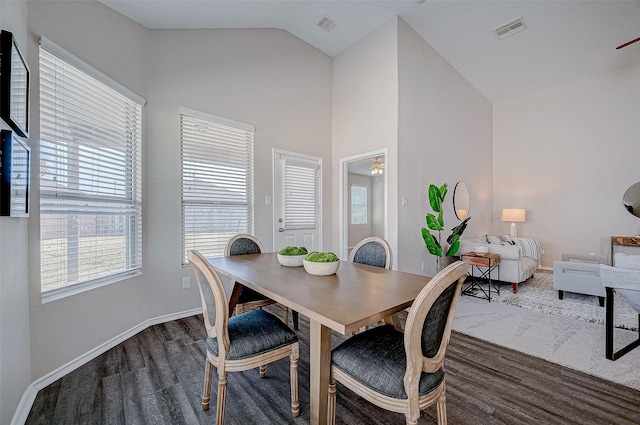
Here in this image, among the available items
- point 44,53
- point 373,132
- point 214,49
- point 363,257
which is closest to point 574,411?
point 363,257

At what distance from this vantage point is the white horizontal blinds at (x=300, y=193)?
13.1 feet

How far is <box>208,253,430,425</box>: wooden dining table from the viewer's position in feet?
3.62

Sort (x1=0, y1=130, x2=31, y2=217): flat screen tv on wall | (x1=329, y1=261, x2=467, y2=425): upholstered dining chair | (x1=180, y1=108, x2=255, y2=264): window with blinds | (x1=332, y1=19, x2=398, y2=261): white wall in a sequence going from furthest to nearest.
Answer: (x1=332, y1=19, x2=398, y2=261): white wall < (x1=180, y1=108, x2=255, y2=264): window with blinds < (x1=0, y1=130, x2=31, y2=217): flat screen tv on wall < (x1=329, y1=261, x2=467, y2=425): upholstered dining chair

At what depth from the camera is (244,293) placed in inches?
94.6

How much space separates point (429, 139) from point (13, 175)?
447cm

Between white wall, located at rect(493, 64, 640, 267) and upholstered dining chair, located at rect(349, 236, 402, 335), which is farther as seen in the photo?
white wall, located at rect(493, 64, 640, 267)

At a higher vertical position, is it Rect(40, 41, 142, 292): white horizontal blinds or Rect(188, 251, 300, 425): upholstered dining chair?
Rect(40, 41, 142, 292): white horizontal blinds

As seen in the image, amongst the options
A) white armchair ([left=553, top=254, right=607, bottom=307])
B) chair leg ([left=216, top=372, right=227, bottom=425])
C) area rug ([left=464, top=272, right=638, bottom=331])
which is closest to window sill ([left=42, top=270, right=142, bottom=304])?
chair leg ([left=216, top=372, right=227, bottom=425])

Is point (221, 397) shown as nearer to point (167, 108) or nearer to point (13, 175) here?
point (13, 175)

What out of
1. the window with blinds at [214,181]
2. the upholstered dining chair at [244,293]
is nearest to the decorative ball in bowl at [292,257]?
the upholstered dining chair at [244,293]

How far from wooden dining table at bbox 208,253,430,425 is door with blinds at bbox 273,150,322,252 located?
208 centimetres

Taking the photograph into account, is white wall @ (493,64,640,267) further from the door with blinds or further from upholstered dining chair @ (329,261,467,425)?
upholstered dining chair @ (329,261,467,425)

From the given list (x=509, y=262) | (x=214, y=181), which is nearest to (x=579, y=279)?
(x=509, y=262)

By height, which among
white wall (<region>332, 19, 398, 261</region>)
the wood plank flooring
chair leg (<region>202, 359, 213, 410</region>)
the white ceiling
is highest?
the white ceiling
